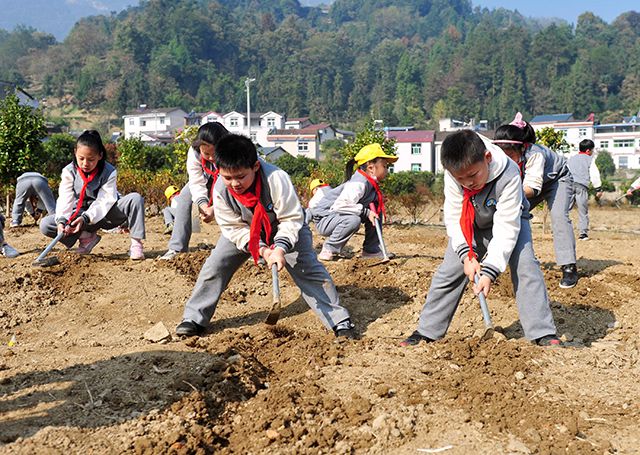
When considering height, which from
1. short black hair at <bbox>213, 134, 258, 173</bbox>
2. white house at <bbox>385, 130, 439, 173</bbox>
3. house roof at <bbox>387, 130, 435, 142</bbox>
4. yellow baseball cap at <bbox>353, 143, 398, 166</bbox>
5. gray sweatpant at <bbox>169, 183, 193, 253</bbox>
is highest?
short black hair at <bbox>213, 134, 258, 173</bbox>

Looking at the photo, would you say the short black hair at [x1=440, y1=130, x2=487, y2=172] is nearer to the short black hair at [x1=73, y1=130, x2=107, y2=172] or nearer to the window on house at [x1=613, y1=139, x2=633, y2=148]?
the short black hair at [x1=73, y1=130, x2=107, y2=172]

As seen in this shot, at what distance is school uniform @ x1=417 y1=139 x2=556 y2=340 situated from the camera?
4.32m

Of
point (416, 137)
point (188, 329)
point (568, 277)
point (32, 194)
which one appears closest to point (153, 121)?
point (416, 137)

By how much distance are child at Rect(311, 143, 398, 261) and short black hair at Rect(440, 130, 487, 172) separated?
11.1 feet

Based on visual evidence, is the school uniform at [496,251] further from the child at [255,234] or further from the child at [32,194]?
the child at [32,194]

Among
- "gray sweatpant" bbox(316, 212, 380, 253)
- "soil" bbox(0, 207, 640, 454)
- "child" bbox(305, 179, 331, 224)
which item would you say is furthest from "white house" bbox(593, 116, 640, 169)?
"soil" bbox(0, 207, 640, 454)

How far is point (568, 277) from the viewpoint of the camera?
639cm

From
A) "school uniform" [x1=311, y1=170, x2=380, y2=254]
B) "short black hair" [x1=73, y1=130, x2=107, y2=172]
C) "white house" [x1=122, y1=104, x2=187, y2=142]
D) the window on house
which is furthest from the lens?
"white house" [x1=122, y1=104, x2=187, y2=142]

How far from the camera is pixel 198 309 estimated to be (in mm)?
5027

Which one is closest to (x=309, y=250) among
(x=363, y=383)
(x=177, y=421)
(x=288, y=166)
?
(x=363, y=383)

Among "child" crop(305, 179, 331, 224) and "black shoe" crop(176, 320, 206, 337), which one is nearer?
"black shoe" crop(176, 320, 206, 337)

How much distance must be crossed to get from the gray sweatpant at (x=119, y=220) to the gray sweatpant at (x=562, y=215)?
4.04 metres

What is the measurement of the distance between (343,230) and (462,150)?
3.67 meters

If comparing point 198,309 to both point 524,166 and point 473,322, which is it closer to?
point 473,322
